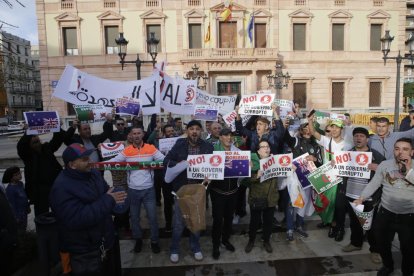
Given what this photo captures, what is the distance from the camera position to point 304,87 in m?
26.2

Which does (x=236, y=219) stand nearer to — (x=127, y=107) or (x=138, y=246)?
(x=138, y=246)

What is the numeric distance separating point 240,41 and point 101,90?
20.9m

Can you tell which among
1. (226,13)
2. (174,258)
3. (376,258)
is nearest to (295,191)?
(376,258)

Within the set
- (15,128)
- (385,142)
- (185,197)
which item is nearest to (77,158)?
(185,197)

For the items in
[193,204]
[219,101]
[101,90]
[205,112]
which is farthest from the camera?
[219,101]

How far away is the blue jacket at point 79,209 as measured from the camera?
101 inches

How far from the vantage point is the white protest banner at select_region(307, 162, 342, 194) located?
452 centimetres

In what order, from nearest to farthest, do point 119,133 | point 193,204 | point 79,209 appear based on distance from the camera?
point 79,209
point 193,204
point 119,133

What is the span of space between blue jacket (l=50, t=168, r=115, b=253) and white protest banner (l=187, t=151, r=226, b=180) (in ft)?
5.03

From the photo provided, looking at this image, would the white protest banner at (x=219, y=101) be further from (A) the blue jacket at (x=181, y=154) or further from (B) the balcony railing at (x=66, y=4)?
(B) the balcony railing at (x=66, y=4)

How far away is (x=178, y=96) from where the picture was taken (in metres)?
6.69

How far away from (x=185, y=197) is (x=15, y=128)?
3760cm

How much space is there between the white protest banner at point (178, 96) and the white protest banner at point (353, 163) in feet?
11.2

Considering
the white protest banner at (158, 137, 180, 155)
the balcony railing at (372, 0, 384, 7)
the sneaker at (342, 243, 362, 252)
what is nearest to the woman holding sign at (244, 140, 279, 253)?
the sneaker at (342, 243, 362, 252)
